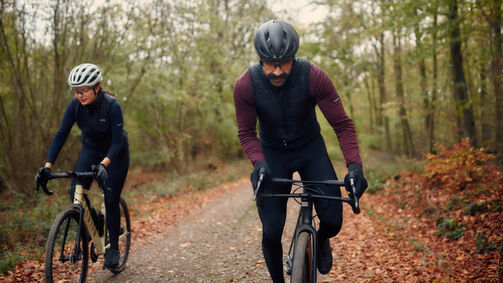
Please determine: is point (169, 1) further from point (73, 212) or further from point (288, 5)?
point (73, 212)

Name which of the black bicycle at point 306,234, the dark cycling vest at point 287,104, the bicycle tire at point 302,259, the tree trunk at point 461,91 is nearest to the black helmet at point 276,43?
the dark cycling vest at point 287,104

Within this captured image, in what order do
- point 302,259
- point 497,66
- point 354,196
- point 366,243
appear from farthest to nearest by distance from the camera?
point 497,66 → point 366,243 → point 302,259 → point 354,196

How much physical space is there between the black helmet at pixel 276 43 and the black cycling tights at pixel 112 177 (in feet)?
8.02

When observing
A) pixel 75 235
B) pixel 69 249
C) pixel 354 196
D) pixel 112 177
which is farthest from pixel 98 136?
pixel 354 196

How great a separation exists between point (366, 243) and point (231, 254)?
2359 mm

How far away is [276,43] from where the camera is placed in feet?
8.51

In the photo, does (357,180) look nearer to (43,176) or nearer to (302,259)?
(302,259)

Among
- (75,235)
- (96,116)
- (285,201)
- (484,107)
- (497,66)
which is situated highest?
(497,66)

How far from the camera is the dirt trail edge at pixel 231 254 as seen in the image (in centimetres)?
455

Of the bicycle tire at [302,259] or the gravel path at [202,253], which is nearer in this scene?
the bicycle tire at [302,259]

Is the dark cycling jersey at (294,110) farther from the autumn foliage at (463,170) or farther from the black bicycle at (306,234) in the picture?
the autumn foliage at (463,170)

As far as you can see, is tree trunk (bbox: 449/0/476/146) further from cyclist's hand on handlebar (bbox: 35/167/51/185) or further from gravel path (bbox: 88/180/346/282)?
cyclist's hand on handlebar (bbox: 35/167/51/185)

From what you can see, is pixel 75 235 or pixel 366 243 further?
pixel 366 243

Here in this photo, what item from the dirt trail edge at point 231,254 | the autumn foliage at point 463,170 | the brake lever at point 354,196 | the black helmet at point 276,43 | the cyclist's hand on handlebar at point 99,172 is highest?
the black helmet at point 276,43
